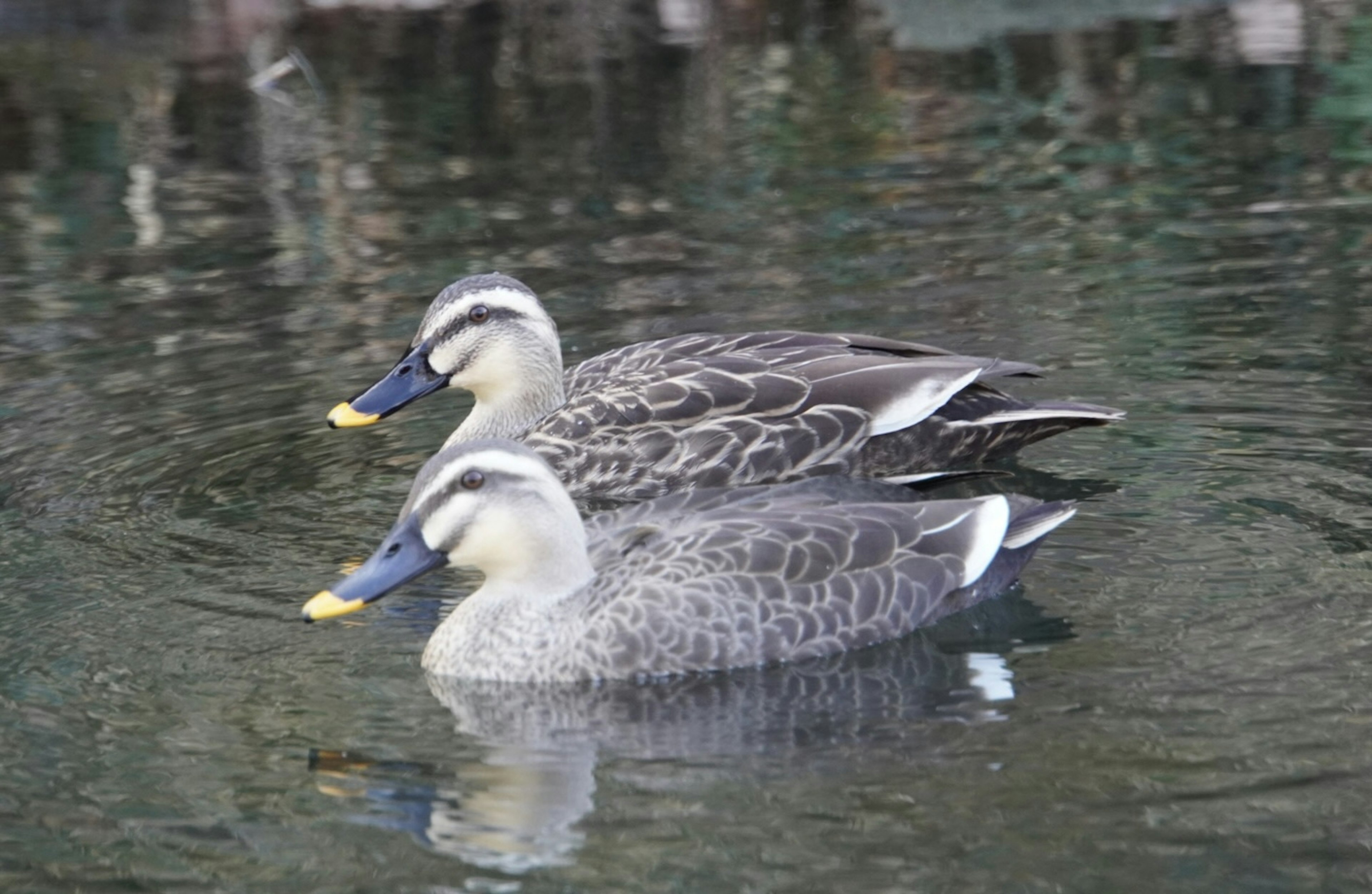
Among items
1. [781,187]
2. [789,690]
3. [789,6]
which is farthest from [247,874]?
[789,6]

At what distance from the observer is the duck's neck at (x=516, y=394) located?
32.2 ft

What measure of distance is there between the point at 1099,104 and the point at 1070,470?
785 centimetres

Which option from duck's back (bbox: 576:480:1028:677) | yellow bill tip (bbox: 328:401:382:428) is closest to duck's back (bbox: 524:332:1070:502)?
yellow bill tip (bbox: 328:401:382:428)

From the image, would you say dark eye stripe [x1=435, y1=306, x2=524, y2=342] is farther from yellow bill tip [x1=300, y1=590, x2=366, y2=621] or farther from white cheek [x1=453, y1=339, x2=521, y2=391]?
yellow bill tip [x1=300, y1=590, x2=366, y2=621]

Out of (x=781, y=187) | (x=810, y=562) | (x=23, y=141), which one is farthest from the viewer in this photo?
(x=23, y=141)

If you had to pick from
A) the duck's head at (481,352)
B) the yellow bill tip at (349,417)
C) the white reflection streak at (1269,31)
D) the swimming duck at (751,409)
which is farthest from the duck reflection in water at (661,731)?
the white reflection streak at (1269,31)

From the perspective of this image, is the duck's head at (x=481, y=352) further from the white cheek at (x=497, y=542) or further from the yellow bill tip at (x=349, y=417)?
the white cheek at (x=497, y=542)

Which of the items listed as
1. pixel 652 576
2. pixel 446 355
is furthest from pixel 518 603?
pixel 446 355

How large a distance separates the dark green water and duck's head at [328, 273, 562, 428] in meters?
0.39

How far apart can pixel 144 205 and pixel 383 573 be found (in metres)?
8.75

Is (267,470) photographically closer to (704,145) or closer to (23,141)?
(704,145)

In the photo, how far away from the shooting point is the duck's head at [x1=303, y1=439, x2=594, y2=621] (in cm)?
713

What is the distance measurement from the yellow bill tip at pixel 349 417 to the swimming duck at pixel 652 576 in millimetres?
2080

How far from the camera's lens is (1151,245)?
40.0 feet
